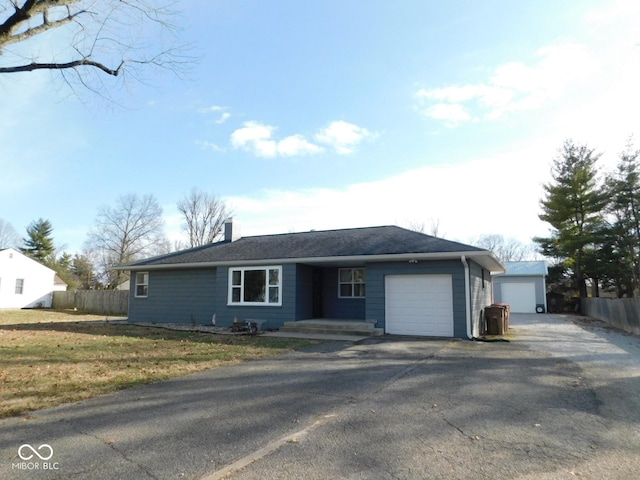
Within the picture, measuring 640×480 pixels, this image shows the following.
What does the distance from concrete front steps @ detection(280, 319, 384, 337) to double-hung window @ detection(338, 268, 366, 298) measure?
2248 mm

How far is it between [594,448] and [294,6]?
10.2 m

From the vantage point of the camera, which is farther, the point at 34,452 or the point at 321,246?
the point at 321,246

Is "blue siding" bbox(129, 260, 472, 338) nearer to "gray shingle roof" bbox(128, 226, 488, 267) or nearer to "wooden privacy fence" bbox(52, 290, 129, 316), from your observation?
"gray shingle roof" bbox(128, 226, 488, 267)

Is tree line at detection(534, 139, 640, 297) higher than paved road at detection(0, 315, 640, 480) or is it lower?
higher

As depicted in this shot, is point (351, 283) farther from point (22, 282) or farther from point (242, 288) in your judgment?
point (22, 282)

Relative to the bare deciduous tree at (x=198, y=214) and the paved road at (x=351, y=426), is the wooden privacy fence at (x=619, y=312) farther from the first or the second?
the bare deciduous tree at (x=198, y=214)

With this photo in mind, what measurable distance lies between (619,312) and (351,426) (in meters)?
17.5

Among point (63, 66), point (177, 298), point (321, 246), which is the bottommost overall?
point (177, 298)

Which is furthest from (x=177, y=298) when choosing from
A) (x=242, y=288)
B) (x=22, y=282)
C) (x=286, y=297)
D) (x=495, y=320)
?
(x=22, y=282)

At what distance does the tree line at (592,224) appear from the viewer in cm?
2584

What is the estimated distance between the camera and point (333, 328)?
12992mm

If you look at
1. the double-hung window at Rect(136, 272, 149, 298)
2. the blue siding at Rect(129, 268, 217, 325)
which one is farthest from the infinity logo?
the double-hung window at Rect(136, 272, 149, 298)

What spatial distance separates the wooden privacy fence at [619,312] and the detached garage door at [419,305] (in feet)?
24.6

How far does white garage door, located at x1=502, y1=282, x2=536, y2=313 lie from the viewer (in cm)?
2766
